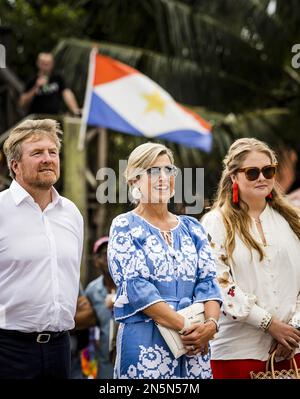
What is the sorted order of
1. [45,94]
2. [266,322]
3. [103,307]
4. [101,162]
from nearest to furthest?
[266,322] → [103,307] → [45,94] → [101,162]

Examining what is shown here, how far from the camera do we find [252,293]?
6219mm

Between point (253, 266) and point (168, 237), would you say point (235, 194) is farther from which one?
point (168, 237)

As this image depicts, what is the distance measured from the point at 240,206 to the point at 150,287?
110 centimetres

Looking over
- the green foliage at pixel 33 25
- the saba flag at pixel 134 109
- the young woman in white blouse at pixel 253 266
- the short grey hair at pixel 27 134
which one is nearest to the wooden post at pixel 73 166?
the saba flag at pixel 134 109

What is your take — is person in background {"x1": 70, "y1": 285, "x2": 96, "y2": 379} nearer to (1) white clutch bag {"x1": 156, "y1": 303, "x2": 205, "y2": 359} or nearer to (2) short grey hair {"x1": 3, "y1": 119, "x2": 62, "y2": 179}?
(2) short grey hair {"x1": 3, "y1": 119, "x2": 62, "y2": 179}

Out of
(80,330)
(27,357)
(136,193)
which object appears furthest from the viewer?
(80,330)

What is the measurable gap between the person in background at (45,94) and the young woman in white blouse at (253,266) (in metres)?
5.92

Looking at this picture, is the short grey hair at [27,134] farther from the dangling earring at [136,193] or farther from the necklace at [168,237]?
the necklace at [168,237]

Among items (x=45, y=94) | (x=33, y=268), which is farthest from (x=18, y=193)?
(x=45, y=94)

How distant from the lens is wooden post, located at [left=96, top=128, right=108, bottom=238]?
1230 centimetres

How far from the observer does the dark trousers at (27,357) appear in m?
5.55

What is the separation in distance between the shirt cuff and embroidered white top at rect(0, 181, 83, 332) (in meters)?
1.04
